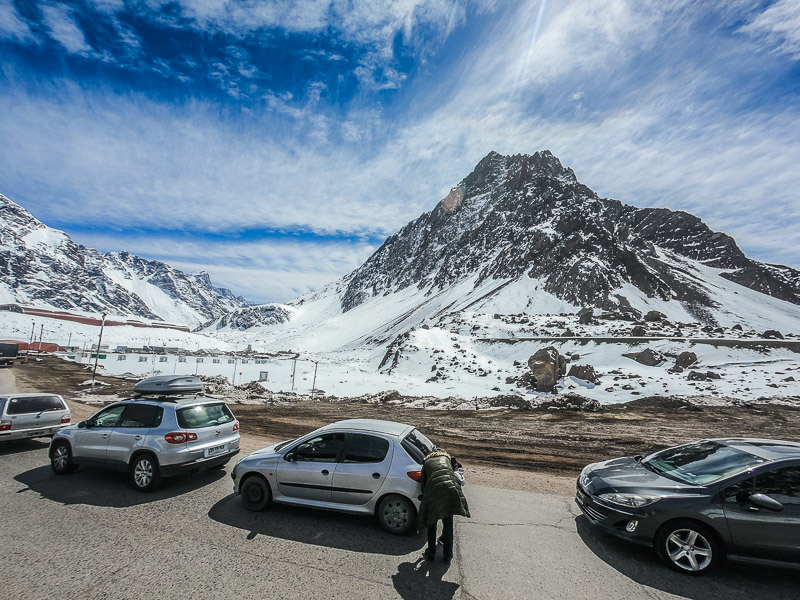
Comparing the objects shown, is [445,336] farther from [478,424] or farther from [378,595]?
[378,595]

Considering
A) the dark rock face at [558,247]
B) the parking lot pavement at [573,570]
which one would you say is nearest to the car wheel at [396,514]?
the parking lot pavement at [573,570]

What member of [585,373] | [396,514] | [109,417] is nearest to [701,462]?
[396,514]

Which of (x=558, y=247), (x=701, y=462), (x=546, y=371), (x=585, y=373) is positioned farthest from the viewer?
(x=558, y=247)

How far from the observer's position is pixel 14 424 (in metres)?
9.41

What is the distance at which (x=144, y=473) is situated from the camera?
7.21 m

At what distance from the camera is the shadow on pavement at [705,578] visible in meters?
4.66

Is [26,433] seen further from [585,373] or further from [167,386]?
[585,373]

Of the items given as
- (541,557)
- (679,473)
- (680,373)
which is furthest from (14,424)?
(680,373)

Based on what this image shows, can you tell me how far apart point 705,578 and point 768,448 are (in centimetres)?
221

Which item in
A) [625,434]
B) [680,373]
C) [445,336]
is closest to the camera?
[625,434]

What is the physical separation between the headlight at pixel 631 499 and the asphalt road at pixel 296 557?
2.37 ft

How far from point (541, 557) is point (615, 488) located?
1547mm

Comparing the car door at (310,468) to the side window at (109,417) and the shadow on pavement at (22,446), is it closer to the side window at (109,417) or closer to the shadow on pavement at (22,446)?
the side window at (109,417)

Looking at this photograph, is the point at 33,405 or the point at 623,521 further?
the point at 33,405
